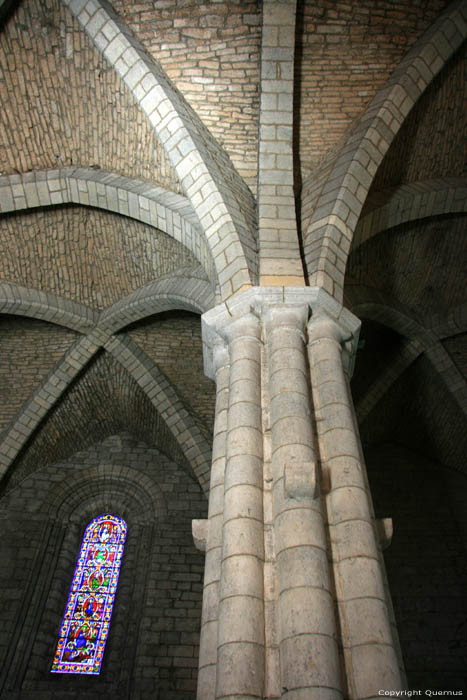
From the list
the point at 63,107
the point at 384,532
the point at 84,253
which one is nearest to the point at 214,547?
the point at 384,532

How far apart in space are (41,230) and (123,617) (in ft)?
17.4

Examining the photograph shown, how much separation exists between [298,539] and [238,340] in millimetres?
1693

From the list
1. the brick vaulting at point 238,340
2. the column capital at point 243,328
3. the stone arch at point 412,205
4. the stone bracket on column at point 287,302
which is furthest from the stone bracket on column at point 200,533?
the stone arch at point 412,205

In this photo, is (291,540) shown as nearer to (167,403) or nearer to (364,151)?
(364,151)

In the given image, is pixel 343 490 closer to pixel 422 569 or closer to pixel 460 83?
pixel 460 83

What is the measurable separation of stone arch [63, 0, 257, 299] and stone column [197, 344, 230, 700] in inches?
61.0

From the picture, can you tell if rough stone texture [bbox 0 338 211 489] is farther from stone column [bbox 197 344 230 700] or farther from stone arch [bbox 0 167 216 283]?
stone column [bbox 197 344 230 700]

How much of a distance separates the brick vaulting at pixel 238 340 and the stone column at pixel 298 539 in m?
0.01

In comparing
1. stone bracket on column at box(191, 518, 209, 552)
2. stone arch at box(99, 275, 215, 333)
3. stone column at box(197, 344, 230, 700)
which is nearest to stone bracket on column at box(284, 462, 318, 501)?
stone column at box(197, 344, 230, 700)

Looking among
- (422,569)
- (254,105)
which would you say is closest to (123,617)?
(422,569)

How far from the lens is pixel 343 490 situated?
3.16 metres

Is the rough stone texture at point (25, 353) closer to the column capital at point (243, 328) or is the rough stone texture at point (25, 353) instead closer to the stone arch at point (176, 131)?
the stone arch at point (176, 131)

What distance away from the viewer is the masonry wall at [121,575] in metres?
6.77

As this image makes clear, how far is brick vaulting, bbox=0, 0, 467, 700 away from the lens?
3.00m
